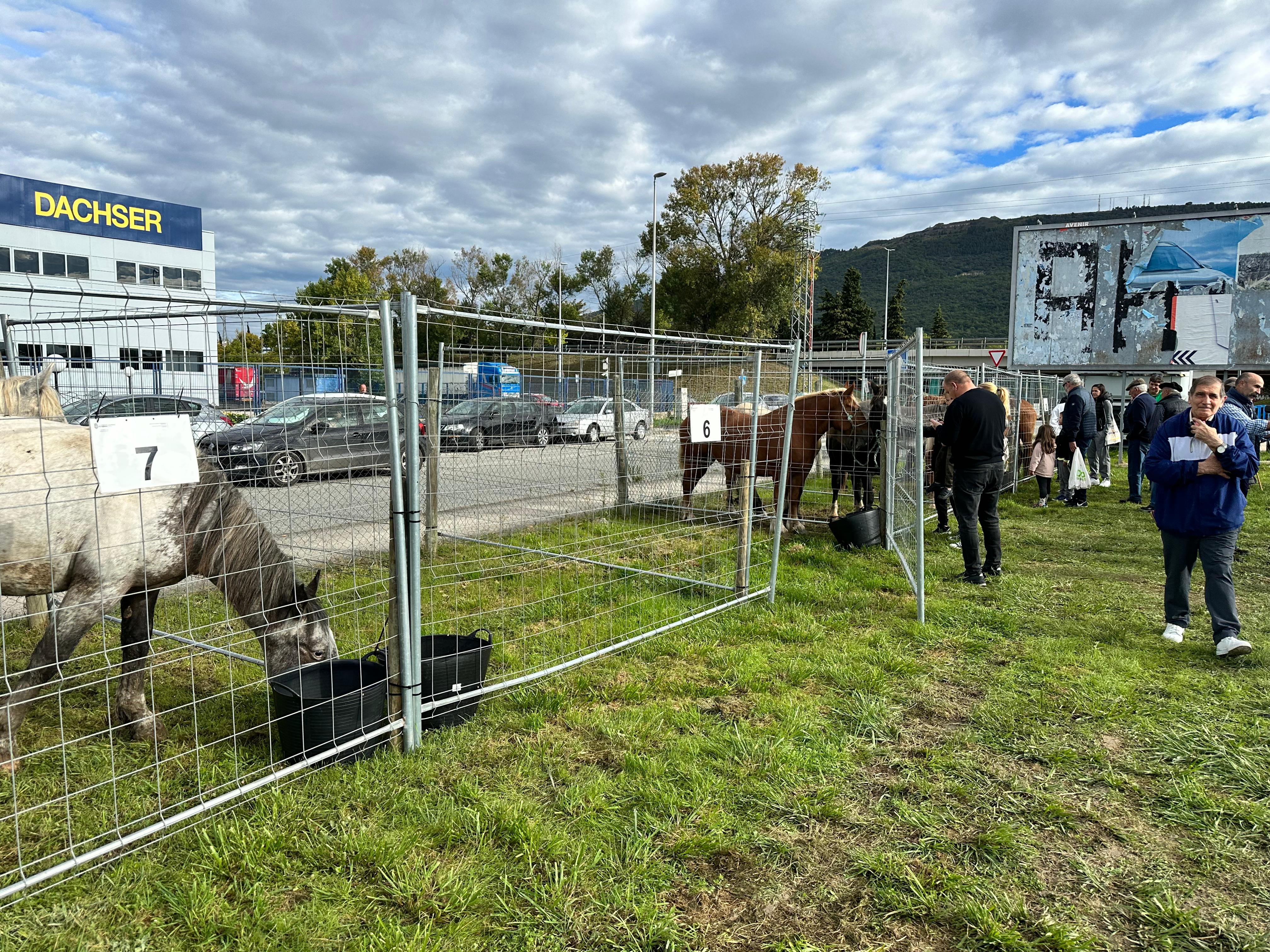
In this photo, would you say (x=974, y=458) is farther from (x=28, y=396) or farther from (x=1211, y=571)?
(x=28, y=396)

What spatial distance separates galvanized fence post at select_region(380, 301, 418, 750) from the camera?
10.2 feet

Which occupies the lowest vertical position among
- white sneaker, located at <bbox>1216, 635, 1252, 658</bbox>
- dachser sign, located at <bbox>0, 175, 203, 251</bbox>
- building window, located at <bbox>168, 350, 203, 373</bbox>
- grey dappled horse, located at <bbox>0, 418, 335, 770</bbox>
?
white sneaker, located at <bbox>1216, 635, 1252, 658</bbox>

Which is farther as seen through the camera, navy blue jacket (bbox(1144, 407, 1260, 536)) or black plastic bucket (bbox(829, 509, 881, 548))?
black plastic bucket (bbox(829, 509, 881, 548))

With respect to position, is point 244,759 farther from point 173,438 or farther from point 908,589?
point 908,589

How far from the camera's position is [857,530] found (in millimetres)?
8094

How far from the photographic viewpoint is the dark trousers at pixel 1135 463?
11.2m

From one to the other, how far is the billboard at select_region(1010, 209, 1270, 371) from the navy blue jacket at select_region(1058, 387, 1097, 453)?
16.3 m

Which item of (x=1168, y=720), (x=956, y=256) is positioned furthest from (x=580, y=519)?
(x=956, y=256)

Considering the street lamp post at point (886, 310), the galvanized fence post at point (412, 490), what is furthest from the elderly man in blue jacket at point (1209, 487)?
the street lamp post at point (886, 310)

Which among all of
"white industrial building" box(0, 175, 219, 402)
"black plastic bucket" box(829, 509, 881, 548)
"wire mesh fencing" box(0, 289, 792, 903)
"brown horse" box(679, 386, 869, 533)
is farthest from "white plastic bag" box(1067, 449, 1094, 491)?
"white industrial building" box(0, 175, 219, 402)

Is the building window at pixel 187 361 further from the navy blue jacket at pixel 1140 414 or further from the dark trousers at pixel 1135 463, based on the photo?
the dark trousers at pixel 1135 463

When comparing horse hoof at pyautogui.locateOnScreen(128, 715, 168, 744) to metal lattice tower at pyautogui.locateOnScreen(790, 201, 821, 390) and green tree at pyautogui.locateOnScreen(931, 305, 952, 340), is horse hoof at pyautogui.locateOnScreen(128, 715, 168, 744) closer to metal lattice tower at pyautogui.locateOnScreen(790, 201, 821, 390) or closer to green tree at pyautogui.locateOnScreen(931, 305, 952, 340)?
metal lattice tower at pyautogui.locateOnScreen(790, 201, 821, 390)

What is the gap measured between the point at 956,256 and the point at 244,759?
541 ft

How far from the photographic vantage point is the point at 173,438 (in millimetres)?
2662
